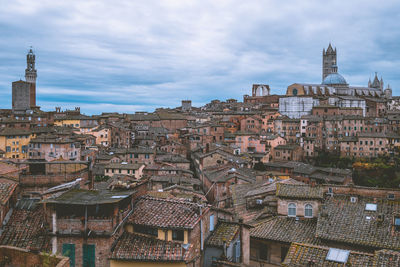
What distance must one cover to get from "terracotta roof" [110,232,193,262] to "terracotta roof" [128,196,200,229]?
1.93 ft

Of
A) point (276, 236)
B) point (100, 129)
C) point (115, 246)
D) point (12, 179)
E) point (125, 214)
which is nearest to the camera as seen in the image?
point (115, 246)

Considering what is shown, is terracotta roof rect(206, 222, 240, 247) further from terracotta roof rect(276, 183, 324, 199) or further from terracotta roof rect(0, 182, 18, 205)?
terracotta roof rect(0, 182, 18, 205)

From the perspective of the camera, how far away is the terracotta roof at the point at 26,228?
12156mm

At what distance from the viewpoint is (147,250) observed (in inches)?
479

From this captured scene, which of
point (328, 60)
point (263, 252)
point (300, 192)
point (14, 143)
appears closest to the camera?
point (263, 252)

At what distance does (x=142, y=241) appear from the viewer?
12617 millimetres

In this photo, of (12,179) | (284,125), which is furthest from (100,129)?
(12,179)

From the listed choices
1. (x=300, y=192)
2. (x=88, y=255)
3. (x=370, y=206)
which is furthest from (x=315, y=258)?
(x=88, y=255)

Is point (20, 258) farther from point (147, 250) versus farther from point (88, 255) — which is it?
point (147, 250)

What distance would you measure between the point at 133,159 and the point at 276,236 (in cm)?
4273

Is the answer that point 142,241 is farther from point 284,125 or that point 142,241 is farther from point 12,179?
point 284,125

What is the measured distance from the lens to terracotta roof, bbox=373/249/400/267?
12.9m

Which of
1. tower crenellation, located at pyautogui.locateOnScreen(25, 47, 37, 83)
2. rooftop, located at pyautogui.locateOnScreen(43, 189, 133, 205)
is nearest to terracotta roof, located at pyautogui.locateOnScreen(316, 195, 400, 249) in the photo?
rooftop, located at pyautogui.locateOnScreen(43, 189, 133, 205)

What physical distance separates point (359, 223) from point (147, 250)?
11.7 m
